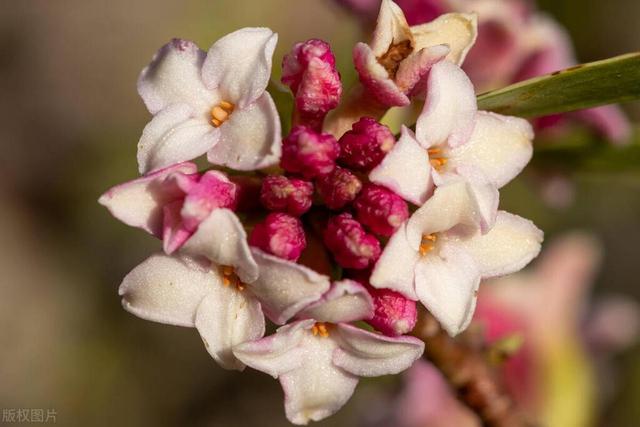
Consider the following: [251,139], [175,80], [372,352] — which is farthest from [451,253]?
[175,80]

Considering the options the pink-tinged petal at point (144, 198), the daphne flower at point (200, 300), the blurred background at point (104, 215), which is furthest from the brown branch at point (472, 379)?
the blurred background at point (104, 215)

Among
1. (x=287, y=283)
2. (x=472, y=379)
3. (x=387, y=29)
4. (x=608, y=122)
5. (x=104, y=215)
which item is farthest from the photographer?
(x=104, y=215)

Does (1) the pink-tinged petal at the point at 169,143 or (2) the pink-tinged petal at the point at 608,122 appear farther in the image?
(2) the pink-tinged petal at the point at 608,122

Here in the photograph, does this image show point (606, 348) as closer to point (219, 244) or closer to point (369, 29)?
point (369, 29)

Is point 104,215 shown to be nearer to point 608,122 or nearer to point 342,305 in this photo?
point 608,122

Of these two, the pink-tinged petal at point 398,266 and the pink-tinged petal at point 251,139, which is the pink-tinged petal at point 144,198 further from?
the pink-tinged petal at point 398,266

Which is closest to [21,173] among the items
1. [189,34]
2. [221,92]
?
[189,34]
